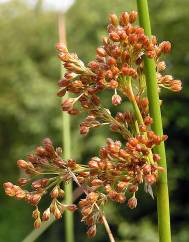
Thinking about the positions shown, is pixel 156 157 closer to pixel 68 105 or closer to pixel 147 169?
pixel 147 169

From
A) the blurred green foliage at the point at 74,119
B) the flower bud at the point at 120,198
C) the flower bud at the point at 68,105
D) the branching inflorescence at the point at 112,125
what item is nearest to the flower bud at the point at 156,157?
the branching inflorescence at the point at 112,125

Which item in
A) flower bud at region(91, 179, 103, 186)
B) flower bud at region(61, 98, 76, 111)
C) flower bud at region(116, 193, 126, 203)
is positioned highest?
flower bud at region(61, 98, 76, 111)

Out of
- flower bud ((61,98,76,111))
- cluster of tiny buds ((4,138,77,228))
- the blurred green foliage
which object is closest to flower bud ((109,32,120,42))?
flower bud ((61,98,76,111))

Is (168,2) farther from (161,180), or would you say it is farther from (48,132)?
(161,180)

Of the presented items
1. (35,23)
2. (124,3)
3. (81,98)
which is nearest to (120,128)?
(81,98)

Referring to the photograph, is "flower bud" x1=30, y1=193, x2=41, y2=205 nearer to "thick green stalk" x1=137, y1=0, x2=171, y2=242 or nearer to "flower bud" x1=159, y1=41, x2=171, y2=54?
"thick green stalk" x1=137, y1=0, x2=171, y2=242

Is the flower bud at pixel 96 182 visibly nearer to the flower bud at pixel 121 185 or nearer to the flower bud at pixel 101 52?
the flower bud at pixel 121 185
